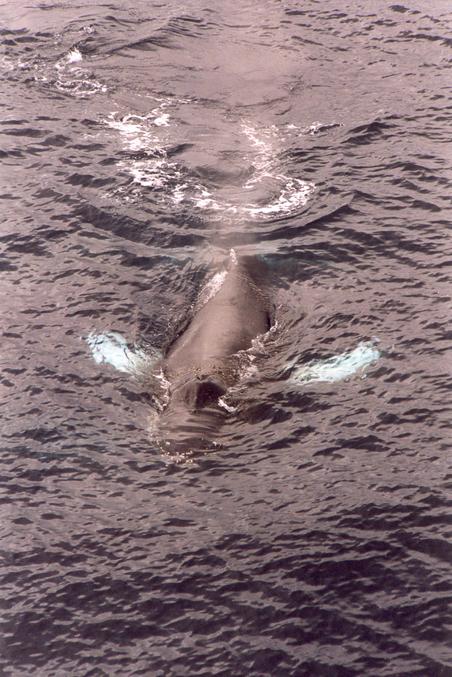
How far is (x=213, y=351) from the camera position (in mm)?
12633

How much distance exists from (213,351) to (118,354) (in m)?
1.38

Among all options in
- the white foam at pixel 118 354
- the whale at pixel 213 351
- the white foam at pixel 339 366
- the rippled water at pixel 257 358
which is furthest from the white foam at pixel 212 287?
the white foam at pixel 339 366

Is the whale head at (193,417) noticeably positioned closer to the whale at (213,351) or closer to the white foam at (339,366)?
the whale at (213,351)

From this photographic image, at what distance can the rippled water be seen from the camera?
373 inches

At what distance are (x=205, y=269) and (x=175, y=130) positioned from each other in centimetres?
537

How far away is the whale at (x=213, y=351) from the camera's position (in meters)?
11.6

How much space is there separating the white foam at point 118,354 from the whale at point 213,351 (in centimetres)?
31

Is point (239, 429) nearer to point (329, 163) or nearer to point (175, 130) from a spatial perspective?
point (329, 163)

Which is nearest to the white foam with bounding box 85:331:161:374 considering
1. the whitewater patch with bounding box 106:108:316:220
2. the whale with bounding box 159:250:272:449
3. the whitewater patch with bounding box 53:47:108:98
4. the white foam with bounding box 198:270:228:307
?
the whale with bounding box 159:250:272:449

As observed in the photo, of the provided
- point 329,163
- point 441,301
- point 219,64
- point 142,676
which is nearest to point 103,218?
point 329,163

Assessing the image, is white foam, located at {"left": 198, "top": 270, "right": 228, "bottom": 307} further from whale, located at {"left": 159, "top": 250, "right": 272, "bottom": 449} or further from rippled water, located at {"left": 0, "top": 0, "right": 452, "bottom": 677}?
rippled water, located at {"left": 0, "top": 0, "right": 452, "bottom": 677}

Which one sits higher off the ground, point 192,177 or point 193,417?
point 192,177

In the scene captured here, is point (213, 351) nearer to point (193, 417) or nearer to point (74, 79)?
point (193, 417)

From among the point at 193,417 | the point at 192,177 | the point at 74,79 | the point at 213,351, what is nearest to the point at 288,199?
the point at 192,177
